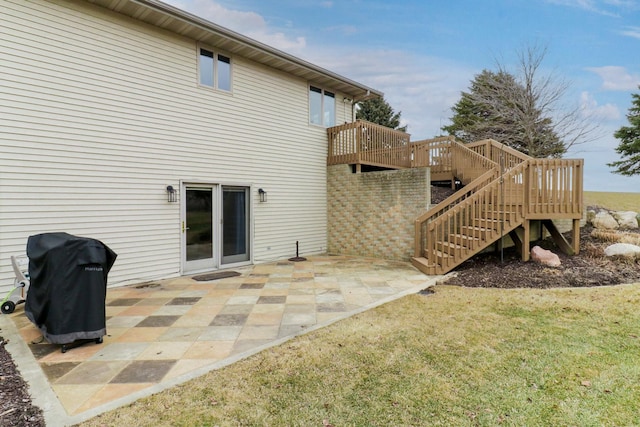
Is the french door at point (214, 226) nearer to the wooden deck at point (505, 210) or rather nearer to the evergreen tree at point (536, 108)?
the wooden deck at point (505, 210)

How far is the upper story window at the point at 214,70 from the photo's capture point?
24.1 ft

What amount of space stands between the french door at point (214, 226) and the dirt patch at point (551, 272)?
16.8 ft

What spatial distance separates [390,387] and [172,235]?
229 inches

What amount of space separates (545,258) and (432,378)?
5.38 m

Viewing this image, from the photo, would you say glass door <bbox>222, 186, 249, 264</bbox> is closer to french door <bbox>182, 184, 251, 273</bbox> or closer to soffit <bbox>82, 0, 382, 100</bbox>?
french door <bbox>182, 184, 251, 273</bbox>

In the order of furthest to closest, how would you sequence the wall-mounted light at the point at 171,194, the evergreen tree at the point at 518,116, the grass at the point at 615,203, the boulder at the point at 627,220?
1. the grass at the point at 615,203
2. the evergreen tree at the point at 518,116
3. the boulder at the point at 627,220
4. the wall-mounted light at the point at 171,194

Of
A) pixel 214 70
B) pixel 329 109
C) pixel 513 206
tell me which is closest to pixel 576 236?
pixel 513 206

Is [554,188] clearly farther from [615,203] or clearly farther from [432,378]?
[615,203]

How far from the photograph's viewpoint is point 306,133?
9.52 meters

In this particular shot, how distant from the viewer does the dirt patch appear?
221 inches

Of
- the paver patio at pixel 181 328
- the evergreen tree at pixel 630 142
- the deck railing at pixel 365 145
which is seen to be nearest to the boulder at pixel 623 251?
the paver patio at pixel 181 328

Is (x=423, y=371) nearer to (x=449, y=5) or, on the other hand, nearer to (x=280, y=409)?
(x=280, y=409)

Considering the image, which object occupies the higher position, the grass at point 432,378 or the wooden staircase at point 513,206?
the wooden staircase at point 513,206

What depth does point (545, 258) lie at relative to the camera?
6559 millimetres
